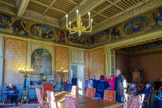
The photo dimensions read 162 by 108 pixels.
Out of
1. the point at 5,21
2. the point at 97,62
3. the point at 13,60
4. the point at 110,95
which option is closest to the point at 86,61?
the point at 97,62

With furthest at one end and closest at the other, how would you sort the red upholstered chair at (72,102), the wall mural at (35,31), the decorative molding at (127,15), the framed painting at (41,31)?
the framed painting at (41,31) → the wall mural at (35,31) → the decorative molding at (127,15) → the red upholstered chair at (72,102)

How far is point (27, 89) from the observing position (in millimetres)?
8031

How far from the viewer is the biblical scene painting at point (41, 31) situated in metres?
9.10

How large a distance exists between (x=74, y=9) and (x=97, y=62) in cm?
499

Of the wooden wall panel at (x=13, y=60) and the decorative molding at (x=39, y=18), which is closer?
the wooden wall panel at (x=13, y=60)

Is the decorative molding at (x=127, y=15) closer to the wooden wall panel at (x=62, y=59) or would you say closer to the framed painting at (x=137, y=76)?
the wooden wall panel at (x=62, y=59)

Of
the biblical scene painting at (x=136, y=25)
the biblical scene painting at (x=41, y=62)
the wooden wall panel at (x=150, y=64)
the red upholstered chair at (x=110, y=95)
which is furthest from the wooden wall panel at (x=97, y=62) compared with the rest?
the red upholstered chair at (x=110, y=95)

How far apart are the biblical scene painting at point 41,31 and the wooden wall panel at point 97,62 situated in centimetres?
420

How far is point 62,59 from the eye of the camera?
10.3 meters

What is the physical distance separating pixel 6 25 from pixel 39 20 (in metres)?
→ 2.22

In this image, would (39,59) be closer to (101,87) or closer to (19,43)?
(19,43)

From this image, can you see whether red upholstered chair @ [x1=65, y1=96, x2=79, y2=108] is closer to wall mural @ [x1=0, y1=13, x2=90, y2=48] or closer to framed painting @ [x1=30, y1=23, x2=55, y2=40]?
wall mural @ [x1=0, y1=13, x2=90, y2=48]

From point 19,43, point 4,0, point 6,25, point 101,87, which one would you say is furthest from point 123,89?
point 4,0

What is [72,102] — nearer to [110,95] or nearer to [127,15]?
[110,95]
